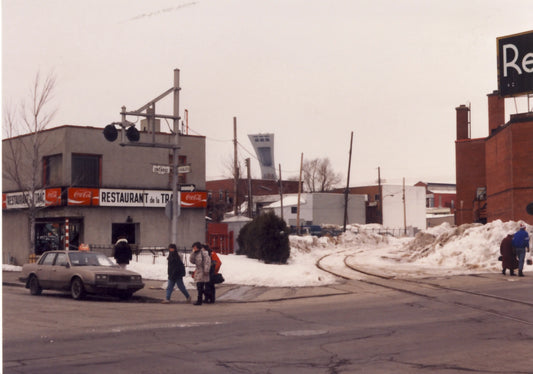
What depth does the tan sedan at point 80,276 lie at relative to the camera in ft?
63.7

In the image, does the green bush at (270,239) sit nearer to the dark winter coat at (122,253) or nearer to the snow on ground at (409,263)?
the snow on ground at (409,263)

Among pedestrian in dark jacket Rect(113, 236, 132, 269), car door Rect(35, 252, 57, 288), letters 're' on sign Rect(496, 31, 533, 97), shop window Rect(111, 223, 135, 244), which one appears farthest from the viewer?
letters 're' on sign Rect(496, 31, 533, 97)

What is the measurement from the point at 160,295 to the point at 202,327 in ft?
26.6

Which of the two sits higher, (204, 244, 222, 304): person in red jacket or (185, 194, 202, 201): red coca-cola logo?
(185, 194, 202, 201): red coca-cola logo

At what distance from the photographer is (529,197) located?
36.5m

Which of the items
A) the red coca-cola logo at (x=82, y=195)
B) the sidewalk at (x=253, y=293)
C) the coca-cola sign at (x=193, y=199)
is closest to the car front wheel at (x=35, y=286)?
Result: the sidewalk at (x=253, y=293)

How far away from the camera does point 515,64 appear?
3903 centimetres

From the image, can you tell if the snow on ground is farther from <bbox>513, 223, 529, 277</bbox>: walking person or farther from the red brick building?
the red brick building

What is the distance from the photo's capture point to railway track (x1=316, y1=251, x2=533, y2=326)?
1521 cm

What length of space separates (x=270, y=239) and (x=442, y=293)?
1357cm

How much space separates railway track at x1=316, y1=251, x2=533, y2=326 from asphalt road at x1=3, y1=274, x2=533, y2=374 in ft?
0.16

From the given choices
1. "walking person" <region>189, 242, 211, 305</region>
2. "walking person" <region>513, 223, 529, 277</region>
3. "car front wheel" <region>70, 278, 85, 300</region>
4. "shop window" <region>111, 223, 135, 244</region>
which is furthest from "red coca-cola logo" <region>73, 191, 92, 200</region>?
"walking person" <region>513, 223, 529, 277</region>

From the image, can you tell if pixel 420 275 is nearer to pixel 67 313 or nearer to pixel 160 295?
pixel 160 295

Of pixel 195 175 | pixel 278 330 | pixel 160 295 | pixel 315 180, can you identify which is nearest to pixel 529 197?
pixel 195 175
